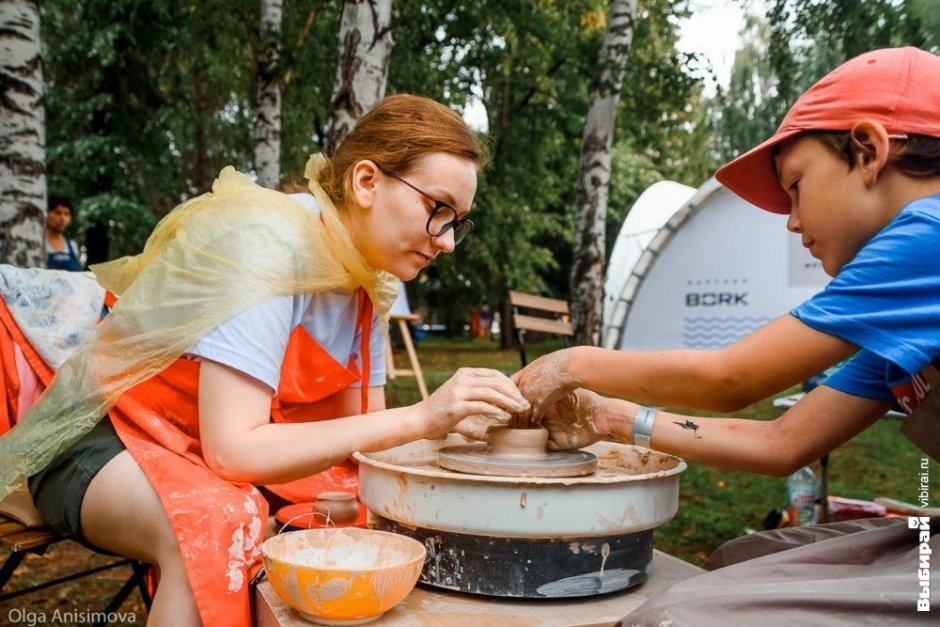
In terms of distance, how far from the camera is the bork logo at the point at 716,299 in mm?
7902

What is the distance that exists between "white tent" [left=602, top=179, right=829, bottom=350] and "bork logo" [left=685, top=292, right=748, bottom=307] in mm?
10

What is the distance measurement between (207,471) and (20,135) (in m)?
3.55

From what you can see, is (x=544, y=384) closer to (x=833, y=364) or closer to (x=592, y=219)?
(x=833, y=364)

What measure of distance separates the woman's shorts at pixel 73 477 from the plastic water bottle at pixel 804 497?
3.05 m

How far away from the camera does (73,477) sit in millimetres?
1598

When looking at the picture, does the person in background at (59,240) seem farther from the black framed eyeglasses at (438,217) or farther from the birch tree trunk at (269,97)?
the black framed eyeglasses at (438,217)

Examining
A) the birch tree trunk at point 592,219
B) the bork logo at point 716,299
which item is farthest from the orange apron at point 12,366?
the bork logo at point 716,299

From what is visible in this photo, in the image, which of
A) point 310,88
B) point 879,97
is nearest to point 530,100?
point 310,88

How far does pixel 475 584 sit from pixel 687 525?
3352 millimetres

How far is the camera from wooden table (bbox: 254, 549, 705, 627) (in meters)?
1.36

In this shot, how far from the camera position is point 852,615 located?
1.14 meters

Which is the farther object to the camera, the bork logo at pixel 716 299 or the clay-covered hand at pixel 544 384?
the bork logo at pixel 716 299

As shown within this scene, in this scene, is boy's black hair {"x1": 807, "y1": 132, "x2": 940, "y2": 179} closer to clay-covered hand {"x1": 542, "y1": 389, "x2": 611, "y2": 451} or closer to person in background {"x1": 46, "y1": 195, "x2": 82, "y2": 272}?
clay-covered hand {"x1": 542, "y1": 389, "x2": 611, "y2": 451}

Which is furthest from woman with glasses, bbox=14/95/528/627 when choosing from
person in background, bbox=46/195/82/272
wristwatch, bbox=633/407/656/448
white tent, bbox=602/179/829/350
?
white tent, bbox=602/179/829/350
